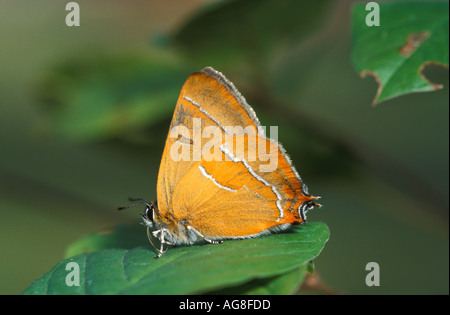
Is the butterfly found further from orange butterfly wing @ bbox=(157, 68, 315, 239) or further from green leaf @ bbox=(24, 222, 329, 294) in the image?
green leaf @ bbox=(24, 222, 329, 294)

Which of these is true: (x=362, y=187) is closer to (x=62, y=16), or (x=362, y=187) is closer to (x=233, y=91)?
(x=233, y=91)

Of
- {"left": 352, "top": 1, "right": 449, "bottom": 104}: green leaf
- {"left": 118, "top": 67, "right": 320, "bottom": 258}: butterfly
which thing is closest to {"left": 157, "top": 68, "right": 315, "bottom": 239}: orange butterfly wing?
{"left": 118, "top": 67, "right": 320, "bottom": 258}: butterfly

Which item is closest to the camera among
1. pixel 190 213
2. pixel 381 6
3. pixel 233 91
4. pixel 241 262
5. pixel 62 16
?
pixel 241 262

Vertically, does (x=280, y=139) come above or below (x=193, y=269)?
above

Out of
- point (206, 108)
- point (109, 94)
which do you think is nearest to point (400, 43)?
point (206, 108)

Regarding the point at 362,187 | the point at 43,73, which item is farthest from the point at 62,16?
the point at 362,187

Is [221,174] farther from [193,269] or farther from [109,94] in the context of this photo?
[109,94]
